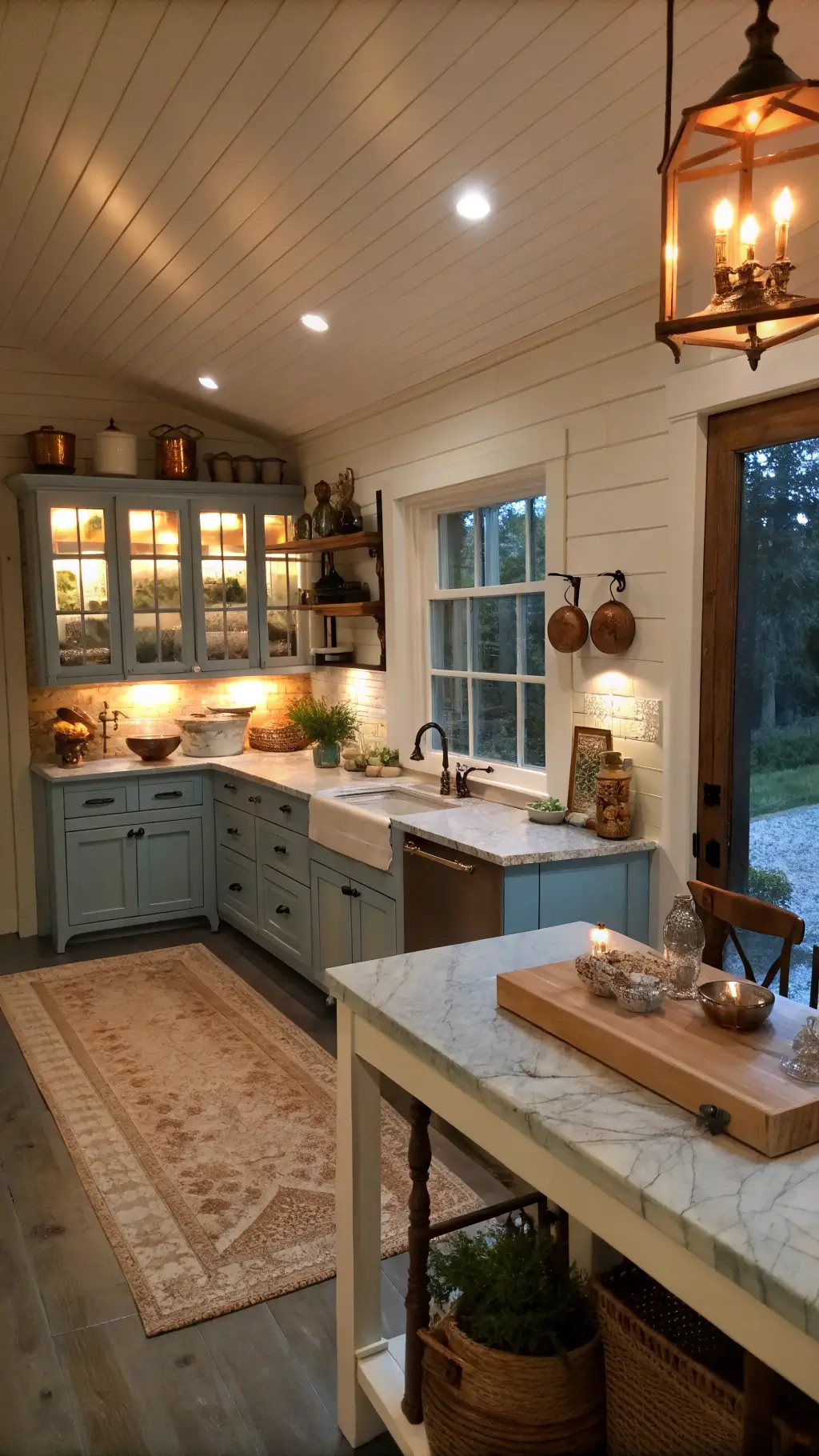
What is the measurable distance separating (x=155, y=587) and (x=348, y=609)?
1196 millimetres

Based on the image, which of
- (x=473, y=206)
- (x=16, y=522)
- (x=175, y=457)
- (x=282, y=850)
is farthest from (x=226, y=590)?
(x=473, y=206)

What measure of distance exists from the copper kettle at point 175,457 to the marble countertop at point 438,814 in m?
1.53

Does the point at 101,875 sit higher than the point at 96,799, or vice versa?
the point at 96,799

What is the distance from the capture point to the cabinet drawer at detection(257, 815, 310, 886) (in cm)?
451

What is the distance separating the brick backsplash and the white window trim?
1.48 meters

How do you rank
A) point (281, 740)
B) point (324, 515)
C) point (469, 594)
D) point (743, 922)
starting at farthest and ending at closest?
point (281, 740)
point (324, 515)
point (469, 594)
point (743, 922)

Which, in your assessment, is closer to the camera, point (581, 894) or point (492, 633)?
point (581, 894)

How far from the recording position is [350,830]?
3982mm

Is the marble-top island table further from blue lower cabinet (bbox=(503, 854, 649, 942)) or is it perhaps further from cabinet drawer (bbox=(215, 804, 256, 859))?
cabinet drawer (bbox=(215, 804, 256, 859))

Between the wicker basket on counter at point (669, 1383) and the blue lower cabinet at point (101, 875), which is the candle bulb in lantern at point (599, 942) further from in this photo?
the blue lower cabinet at point (101, 875)

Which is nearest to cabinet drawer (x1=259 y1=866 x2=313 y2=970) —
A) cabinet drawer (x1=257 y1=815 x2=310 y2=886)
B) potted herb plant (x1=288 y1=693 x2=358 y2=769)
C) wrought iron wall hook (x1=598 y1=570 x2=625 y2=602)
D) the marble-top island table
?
cabinet drawer (x1=257 y1=815 x2=310 y2=886)

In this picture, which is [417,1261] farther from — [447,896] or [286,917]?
[286,917]

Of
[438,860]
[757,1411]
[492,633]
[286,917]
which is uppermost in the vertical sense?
[492,633]

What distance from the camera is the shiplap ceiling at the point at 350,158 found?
234cm
